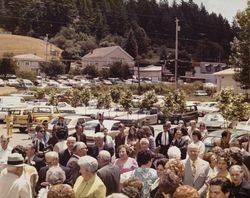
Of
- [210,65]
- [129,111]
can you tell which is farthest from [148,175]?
[210,65]

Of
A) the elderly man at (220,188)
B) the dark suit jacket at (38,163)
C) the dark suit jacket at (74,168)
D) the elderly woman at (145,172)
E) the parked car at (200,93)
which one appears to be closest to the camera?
the elderly man at (220,188)

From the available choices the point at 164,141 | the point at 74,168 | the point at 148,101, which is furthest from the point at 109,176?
the point at 148,101

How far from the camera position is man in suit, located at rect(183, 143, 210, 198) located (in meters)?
8.48

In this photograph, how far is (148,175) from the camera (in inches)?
316

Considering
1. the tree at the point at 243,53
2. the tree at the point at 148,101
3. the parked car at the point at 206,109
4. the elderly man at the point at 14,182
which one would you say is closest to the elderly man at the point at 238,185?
the elderly man at the point at 14,182

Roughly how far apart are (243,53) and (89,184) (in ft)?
178

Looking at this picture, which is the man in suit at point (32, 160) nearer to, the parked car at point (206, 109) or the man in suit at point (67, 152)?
the man in suit at point (67, 152)

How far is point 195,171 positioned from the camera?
8.56m

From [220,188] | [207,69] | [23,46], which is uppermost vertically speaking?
[23,46]

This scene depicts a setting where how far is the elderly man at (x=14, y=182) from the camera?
23.5ft

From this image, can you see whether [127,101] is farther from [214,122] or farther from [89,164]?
[89,164]

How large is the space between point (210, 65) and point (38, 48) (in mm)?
56895

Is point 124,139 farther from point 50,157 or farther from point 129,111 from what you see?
point 129,111

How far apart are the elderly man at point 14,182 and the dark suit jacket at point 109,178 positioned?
141 centimetres
